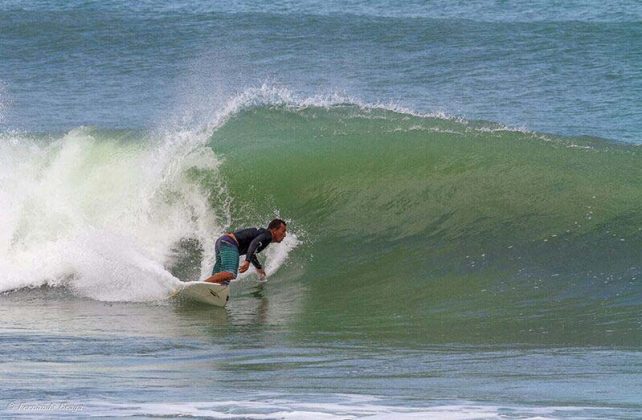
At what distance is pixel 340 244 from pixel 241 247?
6.50 feet

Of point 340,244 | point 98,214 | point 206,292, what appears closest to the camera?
point 206,292

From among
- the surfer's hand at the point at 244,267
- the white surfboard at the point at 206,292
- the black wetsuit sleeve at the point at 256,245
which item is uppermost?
the black wetsuit sleeve at the point at 256,245

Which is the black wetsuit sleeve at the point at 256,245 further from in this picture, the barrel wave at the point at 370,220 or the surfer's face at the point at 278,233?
the barrel wave at the point at 370,220

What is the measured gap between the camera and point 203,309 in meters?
10.9

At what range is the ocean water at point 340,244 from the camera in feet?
24.1

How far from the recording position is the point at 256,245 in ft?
38.1

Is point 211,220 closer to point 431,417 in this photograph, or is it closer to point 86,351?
point 86,351

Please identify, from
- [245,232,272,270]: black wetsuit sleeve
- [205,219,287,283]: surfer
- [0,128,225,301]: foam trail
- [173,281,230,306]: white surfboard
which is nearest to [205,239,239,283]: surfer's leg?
[205,219,287,283]: surfer

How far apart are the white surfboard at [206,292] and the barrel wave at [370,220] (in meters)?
0.32

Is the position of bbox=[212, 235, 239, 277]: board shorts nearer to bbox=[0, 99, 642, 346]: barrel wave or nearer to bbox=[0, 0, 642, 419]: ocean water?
bbox=[0, 0, 642, 419]: ocean water

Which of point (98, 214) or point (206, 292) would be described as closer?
point (206, 292)

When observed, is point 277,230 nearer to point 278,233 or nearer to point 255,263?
point 278,233

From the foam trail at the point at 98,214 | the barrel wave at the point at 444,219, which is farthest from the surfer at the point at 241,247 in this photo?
the barrel wave at the point at 444,219

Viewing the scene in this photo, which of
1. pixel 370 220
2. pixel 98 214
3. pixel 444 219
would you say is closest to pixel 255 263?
pixel 370 220
